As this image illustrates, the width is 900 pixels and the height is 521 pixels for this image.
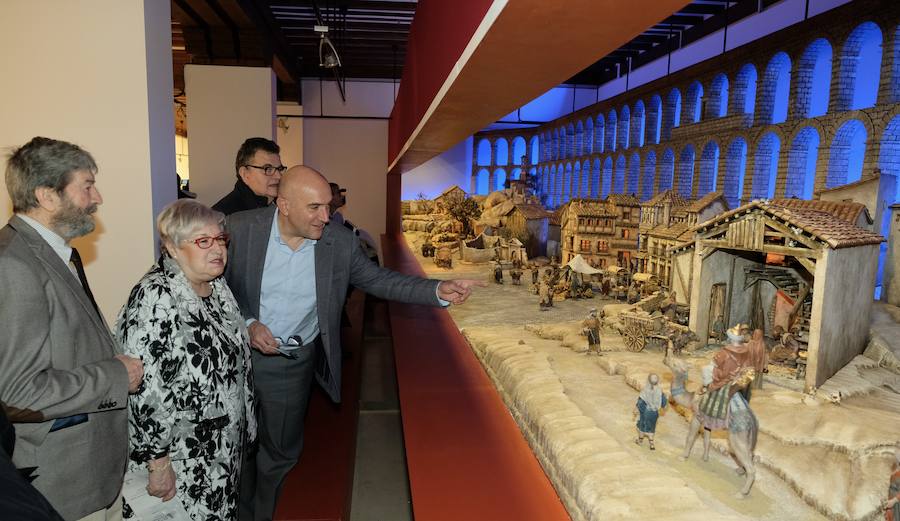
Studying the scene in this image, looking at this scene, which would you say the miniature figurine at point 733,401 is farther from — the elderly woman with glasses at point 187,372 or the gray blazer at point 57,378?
the gray blazer at point 57,378

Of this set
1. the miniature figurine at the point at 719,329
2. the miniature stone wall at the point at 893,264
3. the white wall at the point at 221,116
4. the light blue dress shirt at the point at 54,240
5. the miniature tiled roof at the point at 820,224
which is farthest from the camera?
the white wall at the point at 221,116

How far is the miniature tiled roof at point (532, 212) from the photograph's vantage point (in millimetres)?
12141

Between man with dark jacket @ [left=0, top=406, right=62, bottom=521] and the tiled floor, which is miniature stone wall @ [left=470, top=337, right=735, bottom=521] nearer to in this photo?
the tiled floor

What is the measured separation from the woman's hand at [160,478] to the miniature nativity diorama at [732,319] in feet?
5.41

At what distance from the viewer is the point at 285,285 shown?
2.95 metres

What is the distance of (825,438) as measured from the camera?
2.87m

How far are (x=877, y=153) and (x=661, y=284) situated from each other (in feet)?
11.8

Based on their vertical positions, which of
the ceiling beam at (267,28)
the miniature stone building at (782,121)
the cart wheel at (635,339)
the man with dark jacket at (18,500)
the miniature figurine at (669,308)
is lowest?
the cart wheel at (635,339)

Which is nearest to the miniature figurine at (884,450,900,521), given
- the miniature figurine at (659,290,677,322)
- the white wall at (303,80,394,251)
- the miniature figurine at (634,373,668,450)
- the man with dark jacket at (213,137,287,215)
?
the miniature figurine at (634,373,668,450)

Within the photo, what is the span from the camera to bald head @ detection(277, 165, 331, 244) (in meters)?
2.71

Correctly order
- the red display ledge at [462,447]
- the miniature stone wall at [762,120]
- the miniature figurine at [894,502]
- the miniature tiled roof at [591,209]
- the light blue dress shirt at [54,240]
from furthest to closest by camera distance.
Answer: the miniature tiled roof at [591,209], the miniature stone wall at [762,120], the red display ledge at [462,447], the light blue dress shirt at [54,240], the miniature figurine at [894,502]

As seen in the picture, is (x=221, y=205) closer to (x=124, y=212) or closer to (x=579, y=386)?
(x=124, y=212)

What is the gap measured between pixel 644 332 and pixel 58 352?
158 inches

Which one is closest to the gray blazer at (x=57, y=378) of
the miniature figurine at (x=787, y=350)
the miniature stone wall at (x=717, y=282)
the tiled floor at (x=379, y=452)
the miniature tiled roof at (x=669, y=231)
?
the tiled floor at (x=379, y=452)
